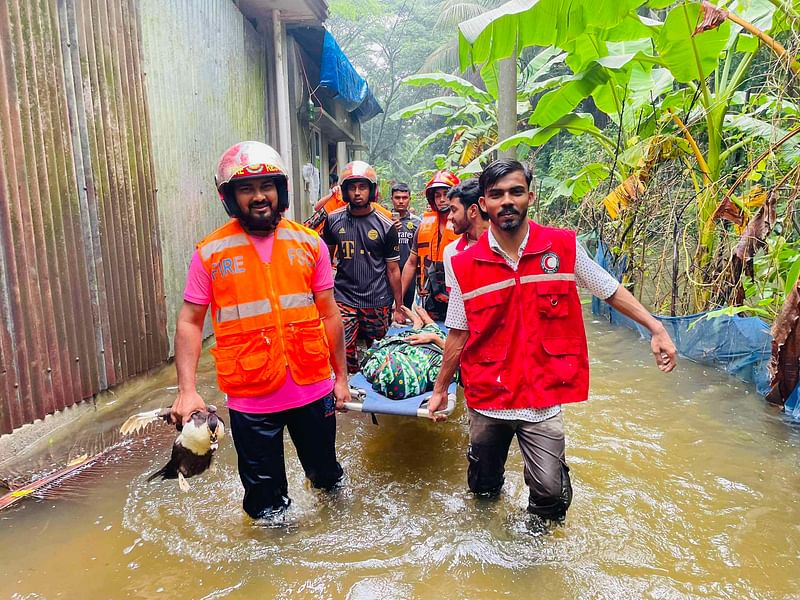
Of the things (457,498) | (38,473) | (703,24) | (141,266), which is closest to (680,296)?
(703,24)

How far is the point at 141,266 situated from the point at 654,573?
4751mm

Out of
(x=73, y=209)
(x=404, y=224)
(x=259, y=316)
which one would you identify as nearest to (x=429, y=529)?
(x=259, y=316)

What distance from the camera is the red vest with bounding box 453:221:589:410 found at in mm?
2773

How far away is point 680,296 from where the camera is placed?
7238 millimetres

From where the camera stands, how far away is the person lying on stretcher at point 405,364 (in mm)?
3773

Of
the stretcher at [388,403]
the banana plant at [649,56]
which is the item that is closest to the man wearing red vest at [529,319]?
the stretcher at [388,403]

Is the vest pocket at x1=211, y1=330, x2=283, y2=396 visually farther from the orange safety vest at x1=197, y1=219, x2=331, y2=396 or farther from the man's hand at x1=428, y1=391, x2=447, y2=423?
the man's hand at x1=428, y1=391, x2=447, y2=423

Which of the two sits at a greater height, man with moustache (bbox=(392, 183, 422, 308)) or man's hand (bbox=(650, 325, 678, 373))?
man with moustache (bbox=(392, 183, 422, 308))

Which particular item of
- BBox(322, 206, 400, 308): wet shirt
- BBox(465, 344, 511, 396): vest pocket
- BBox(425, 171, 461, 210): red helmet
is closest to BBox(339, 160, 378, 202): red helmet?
BBox(322, 206, 400, 308): wet shirt

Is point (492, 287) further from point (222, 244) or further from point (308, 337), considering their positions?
point (222, 244)

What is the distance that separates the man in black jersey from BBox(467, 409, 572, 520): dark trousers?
2.07 meters

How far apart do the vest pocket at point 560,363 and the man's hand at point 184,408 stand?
168cm

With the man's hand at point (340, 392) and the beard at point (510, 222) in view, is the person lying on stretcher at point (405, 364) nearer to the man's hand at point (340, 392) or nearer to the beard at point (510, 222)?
the man's hand at point (340, 392)

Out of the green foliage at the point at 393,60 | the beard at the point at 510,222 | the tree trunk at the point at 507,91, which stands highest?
the green foliage at the point at 393,60
